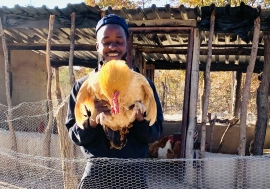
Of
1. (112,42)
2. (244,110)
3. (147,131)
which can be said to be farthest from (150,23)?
(147,131)

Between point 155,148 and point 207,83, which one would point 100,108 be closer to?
point 207,83

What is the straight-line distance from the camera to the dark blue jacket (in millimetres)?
1537

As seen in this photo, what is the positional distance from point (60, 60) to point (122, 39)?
978cm

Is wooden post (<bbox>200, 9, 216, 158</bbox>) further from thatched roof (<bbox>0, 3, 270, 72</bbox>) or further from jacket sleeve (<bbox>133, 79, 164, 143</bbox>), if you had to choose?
jacket sleeve (<bbox>133, 79, 164, 143</bbox>)

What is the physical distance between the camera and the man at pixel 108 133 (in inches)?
59.2

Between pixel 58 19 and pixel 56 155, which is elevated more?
pixel 58 19

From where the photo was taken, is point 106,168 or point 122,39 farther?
point 106,168

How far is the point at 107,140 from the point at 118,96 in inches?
13.6

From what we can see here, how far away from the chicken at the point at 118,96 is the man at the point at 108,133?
3 centimetres

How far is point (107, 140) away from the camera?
163 centimetres

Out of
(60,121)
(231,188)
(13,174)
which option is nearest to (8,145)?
(13,174)

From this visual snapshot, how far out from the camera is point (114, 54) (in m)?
1.55

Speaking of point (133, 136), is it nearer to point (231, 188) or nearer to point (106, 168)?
point (106, 168)

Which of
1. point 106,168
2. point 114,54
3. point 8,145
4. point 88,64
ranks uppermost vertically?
point 88,64
